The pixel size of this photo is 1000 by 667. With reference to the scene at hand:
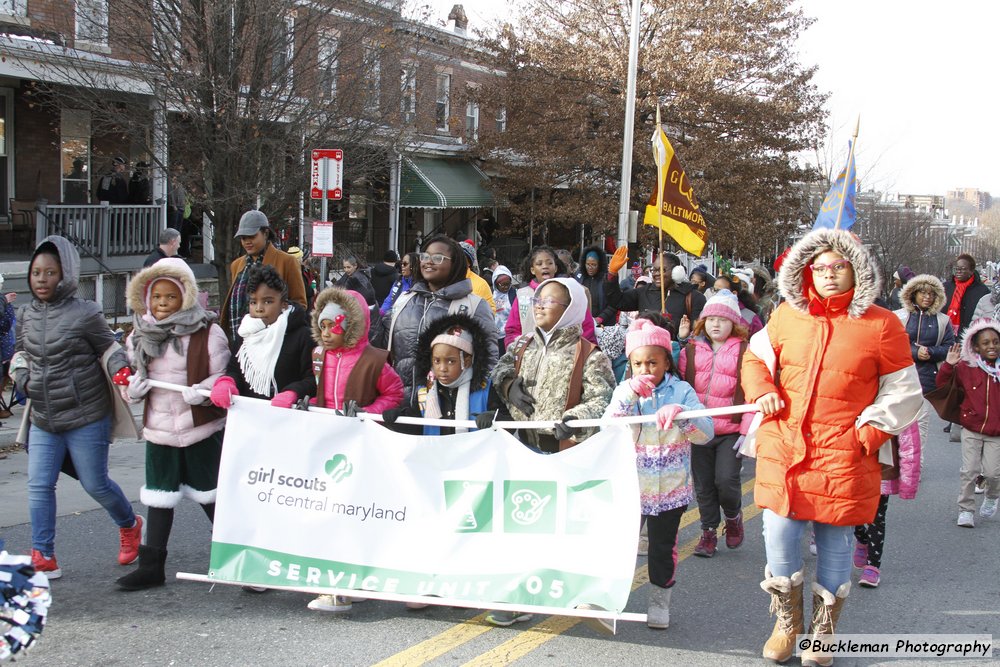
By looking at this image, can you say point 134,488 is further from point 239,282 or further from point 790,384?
point 790,384

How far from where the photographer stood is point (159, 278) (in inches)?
203

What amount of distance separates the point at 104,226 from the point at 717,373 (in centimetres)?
1270

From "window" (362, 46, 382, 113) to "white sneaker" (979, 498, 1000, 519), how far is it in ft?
35.1

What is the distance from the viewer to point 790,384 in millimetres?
4168

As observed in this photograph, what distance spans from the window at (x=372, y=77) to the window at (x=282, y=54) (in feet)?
3.85

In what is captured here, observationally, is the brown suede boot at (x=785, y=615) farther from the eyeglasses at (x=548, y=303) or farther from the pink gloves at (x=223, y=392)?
the pink gloves at (x=223, y=392)

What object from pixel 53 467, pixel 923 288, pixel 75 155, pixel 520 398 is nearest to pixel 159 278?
pixel 53 467

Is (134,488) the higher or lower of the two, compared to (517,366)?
lower

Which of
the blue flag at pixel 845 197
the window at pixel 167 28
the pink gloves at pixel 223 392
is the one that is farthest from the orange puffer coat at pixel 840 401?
the window at pixel 167 28

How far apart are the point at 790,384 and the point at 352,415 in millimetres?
2108

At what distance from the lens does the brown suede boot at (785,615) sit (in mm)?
4266

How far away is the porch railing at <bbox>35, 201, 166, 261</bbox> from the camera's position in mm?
15133

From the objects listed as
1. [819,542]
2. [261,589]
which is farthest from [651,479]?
[261,589]

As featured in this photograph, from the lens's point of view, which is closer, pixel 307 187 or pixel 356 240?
pixel 307 187
